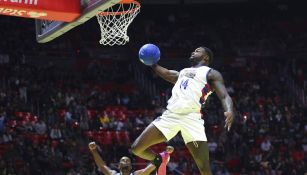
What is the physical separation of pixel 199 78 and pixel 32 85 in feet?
41.5

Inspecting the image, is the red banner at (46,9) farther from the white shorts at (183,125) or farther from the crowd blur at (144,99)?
the crowd blur at (144,99)

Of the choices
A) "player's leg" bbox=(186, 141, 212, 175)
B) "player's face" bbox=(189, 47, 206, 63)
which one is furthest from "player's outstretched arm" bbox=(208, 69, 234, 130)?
"player's leg" bbox=(186, 141, 212, 175)

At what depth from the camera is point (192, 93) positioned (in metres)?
6.87

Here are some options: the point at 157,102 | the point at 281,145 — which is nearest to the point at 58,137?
the point at 157,102

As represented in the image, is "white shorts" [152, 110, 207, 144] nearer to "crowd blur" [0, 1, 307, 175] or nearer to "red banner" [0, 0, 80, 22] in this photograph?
"red banner" [0, 0, 80, 22]

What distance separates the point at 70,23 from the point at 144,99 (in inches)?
512

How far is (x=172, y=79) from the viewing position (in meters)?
7.22

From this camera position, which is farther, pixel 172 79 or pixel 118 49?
pixel 118 49

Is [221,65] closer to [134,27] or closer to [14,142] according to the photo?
[134,27]

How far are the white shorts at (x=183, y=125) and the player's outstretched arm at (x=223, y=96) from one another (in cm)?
39

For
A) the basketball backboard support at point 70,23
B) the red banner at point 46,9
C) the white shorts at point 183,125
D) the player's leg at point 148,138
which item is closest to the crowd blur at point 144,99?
the basketball backboard support at point 70,23

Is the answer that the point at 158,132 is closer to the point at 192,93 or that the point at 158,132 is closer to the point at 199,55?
the point at 192,93

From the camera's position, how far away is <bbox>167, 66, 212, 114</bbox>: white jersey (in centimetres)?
684

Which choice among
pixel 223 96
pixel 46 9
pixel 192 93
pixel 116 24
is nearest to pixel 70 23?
pixel 46 9
